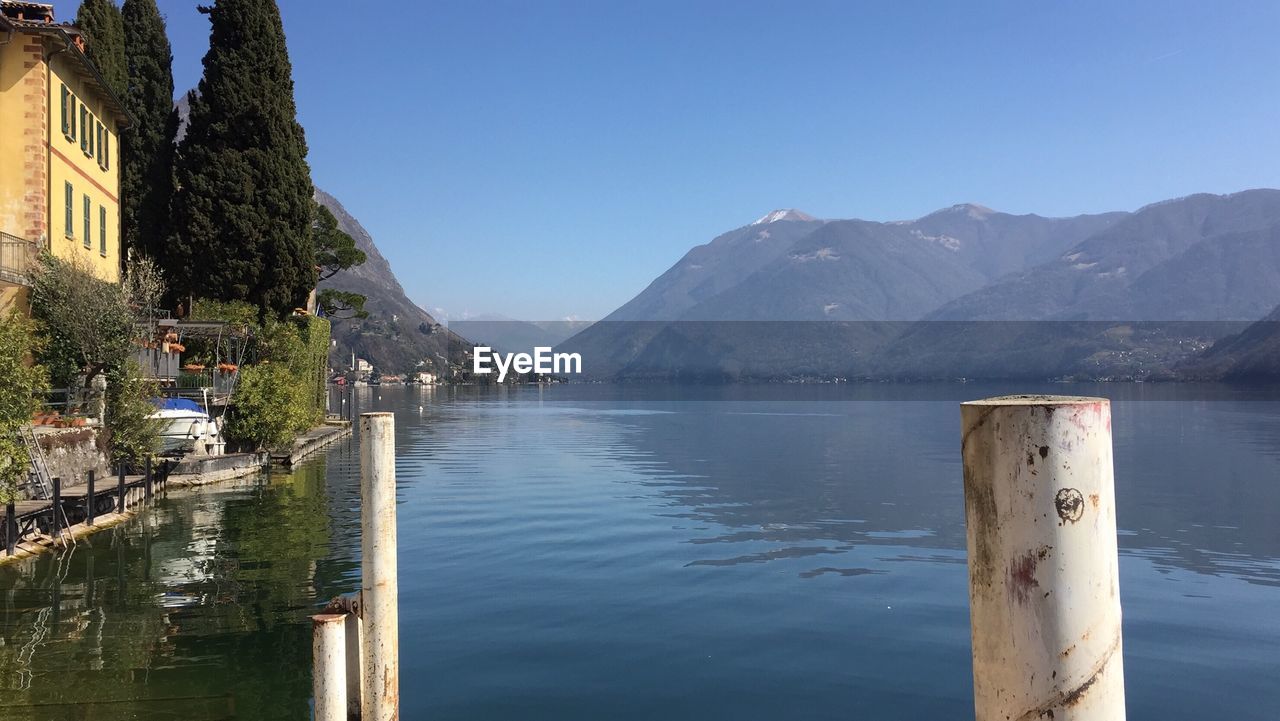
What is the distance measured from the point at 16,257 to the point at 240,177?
1487cm

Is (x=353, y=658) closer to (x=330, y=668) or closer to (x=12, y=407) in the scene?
(x=330, y=668)

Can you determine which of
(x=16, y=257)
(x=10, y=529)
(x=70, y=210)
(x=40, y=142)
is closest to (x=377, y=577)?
(x=10, y=529)

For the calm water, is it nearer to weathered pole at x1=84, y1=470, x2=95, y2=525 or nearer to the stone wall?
weathered pole at x1=84, y1=470, x2=95, y2=525

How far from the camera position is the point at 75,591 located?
55.1 feet

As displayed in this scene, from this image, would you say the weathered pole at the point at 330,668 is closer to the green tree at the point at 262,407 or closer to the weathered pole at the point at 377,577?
the weathered pole at the point at 377,577

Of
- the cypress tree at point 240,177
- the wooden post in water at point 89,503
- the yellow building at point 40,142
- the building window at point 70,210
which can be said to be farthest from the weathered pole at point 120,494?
the cypress tree at point 240,177

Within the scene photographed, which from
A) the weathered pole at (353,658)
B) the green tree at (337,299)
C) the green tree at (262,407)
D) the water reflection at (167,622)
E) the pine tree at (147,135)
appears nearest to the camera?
the weathered pole at (353,658)

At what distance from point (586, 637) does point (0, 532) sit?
12.5 meters

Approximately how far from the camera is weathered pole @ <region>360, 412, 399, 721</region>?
7336 millimetres

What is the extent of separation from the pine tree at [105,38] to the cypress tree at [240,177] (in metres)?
4.08

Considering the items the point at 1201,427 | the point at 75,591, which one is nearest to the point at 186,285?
the point at 75,591

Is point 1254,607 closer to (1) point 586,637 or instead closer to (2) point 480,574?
(1) point 586,637

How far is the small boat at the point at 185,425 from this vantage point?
3442 cm

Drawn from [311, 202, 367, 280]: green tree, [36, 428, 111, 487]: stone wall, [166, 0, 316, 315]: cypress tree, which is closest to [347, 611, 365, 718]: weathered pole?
[36, 428, 111, 487]: stone wall
